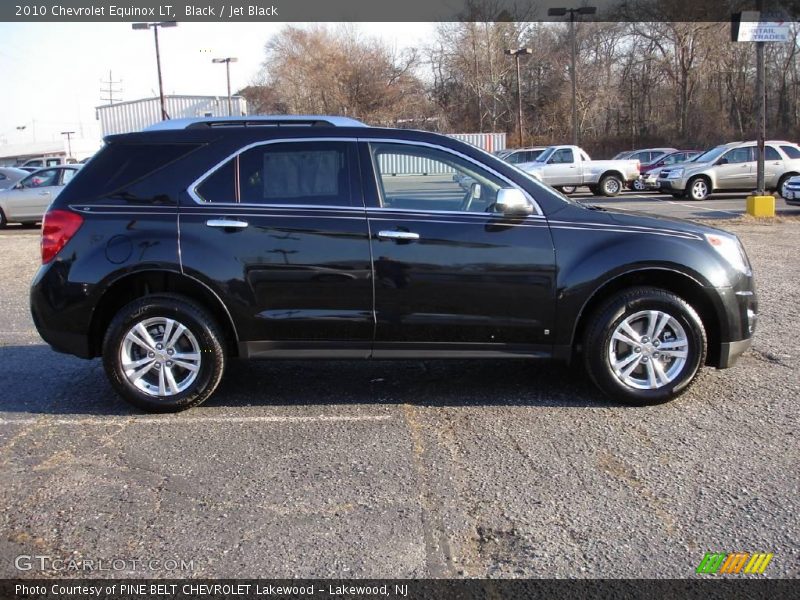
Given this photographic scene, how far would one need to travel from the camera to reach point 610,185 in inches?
999

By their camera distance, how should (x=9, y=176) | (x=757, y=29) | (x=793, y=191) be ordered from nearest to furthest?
(x=757, y=29)
(x=793, y=191)
(x=9, y=176)

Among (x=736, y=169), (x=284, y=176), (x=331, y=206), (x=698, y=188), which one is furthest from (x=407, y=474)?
(x=736, y=169)

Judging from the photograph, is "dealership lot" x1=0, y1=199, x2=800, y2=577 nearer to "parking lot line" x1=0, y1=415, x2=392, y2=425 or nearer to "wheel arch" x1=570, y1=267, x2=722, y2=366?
"parking lot line" x1=0, y1=415, x2=392, y2=425

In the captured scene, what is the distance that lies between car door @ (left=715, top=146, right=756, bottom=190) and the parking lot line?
21.7m

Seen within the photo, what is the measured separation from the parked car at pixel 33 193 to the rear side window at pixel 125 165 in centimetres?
1457

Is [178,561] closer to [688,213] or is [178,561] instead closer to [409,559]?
[409,559]

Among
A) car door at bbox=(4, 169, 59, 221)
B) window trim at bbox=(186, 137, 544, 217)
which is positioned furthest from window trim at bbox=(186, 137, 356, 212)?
car door at bbox=(4, 169, 59, 221)

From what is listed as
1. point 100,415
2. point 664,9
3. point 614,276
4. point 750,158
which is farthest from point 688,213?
point 664,9

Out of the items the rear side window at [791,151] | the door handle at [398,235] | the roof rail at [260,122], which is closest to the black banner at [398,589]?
the door handle at [398,235]

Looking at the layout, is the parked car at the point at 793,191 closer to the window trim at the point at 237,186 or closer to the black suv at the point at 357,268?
the black suv at the point at 357,268

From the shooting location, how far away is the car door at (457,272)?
14.9 ft

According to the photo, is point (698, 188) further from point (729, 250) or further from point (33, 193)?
point (33, 193)

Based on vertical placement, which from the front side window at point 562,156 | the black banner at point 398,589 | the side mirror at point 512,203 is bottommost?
the black banner at point 398,589
